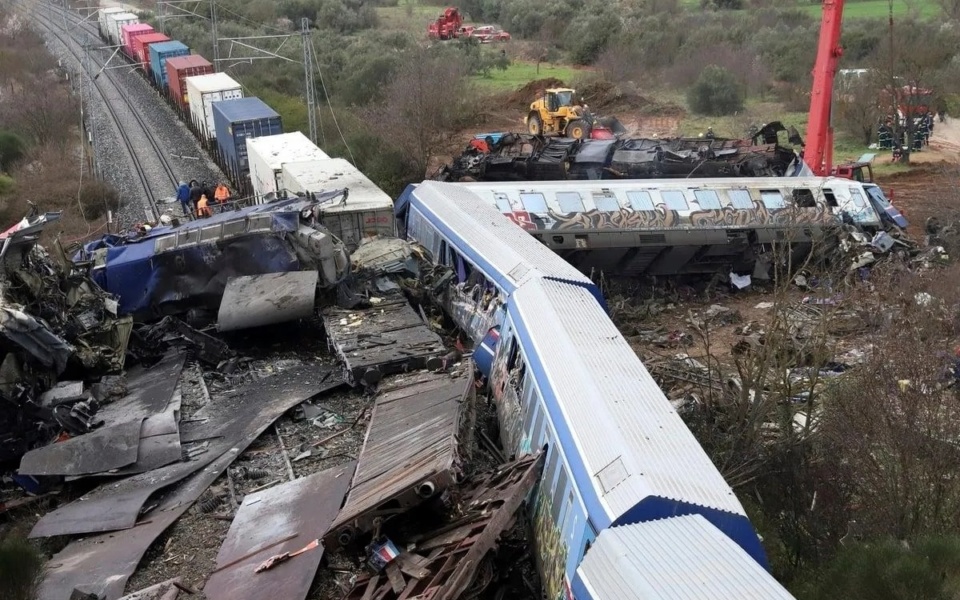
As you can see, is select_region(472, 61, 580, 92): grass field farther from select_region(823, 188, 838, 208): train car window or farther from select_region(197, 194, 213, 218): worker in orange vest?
select_region(823, 188, 838, 208): train car window

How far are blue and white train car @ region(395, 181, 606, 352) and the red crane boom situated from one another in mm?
10653

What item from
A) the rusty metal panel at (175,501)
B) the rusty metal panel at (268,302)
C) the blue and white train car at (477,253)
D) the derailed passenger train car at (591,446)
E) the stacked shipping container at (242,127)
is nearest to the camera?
the derailed passenger train car at (591,446)

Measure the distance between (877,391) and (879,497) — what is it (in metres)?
1.38

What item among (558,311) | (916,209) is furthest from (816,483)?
(916,209)

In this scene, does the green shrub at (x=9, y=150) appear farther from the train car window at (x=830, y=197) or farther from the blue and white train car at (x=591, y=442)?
the blue and white train car at (x=591, y=442)

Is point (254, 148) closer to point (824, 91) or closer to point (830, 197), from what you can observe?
point (830, 197)

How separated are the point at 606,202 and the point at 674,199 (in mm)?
1555

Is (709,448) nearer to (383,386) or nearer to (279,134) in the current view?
(383,386)

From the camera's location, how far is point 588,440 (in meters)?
8.02

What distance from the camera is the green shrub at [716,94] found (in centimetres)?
4128

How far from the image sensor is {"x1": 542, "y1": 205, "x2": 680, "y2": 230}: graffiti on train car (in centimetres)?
1989

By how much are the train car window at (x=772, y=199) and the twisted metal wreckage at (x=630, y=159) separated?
138 inches

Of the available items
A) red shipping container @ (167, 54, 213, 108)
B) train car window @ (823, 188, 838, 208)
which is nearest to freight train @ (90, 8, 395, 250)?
red shipping container @ (167, 54, 213, 108)

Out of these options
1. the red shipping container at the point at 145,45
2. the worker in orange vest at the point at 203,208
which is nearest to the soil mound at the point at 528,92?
the red shipping container at the point at 145,45
